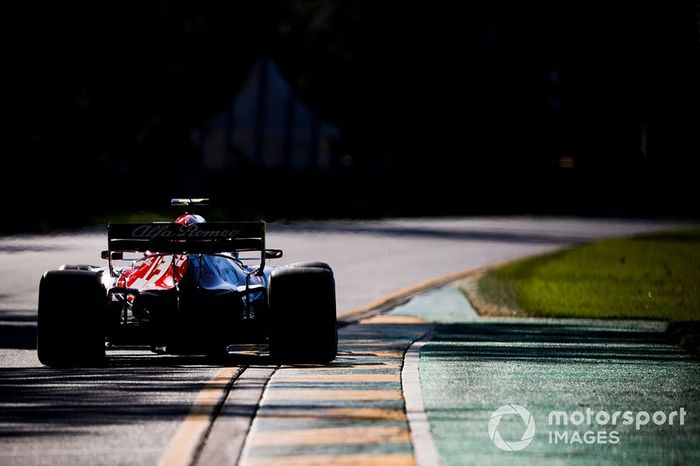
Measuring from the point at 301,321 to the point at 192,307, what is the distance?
33.8 inches

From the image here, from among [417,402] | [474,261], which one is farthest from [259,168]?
[417,402]

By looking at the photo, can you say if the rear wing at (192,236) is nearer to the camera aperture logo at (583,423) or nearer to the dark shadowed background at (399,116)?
the camera aperture logo at (583,423)

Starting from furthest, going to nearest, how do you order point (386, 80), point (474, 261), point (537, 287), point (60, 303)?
point (386, 80), point (474, 261), point (537, 287), point (60, 303)

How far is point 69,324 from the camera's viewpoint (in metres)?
13.5

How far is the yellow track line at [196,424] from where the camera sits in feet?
29.3

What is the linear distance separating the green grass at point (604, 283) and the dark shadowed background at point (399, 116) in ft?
36.5

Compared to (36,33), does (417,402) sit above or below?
below

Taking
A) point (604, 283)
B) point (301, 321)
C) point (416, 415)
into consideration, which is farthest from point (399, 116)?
point (416, 415)

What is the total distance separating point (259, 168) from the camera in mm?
52625

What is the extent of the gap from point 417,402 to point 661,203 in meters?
55.5

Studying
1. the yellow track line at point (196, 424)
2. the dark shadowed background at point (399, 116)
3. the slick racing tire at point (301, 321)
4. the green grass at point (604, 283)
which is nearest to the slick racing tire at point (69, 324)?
the yellow track line at point (196, 424)

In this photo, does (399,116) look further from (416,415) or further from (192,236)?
(416,415)

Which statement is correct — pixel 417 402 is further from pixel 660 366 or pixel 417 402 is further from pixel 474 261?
pixel 474 261

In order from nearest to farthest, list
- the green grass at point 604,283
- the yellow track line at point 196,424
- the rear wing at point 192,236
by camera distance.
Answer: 1. the yellow track line at point 196,424
2. the rear wing at point 192,236
3. the green grass at point 604,283
